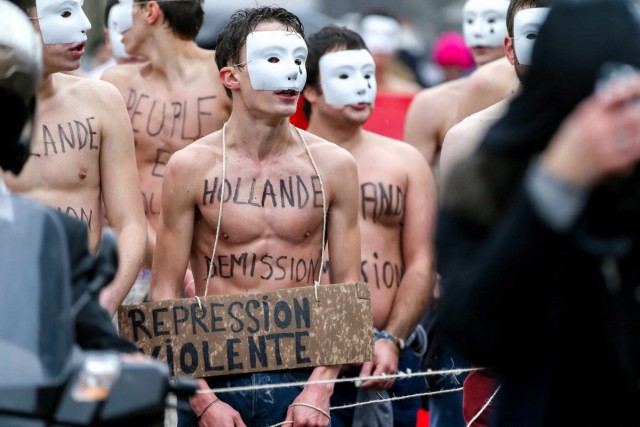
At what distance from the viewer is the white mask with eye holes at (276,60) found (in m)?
5.97

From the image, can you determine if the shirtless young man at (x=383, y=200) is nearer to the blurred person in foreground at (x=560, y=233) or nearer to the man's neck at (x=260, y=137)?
the man's neck at (x=260, y=137)

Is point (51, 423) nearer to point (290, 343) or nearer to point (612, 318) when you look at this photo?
point (612, 318)

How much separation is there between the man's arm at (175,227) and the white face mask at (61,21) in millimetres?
701

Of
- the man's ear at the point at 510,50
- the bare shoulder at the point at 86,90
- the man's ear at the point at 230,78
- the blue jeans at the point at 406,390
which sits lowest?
the blue jeans at the point at 406,390

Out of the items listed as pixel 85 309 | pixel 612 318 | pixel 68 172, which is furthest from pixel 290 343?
pixel 612 318

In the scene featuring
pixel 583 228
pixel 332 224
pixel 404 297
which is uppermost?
pixel 583 228

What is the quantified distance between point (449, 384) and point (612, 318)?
4.45 m

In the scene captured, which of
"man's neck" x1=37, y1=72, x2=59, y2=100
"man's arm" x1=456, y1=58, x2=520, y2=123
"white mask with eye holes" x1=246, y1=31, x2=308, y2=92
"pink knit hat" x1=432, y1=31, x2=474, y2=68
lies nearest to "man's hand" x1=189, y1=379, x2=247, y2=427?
"white mask with eye holes" x1=246, y1=31, x2=308, y2=92

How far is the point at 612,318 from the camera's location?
2670 millimetres

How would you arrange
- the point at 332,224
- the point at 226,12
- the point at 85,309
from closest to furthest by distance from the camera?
the point at 85,309 → the point at 332,224 → the point at 226,12

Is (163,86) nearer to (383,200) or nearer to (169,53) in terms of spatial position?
(169,53)

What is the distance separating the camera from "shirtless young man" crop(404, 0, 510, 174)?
27.8ft

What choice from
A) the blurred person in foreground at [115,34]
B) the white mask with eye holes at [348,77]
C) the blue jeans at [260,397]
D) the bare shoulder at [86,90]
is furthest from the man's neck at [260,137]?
the blurred person in foreground at [115,34]

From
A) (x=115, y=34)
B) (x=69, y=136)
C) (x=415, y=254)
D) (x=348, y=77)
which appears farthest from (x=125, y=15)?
(x=415, y=254)
